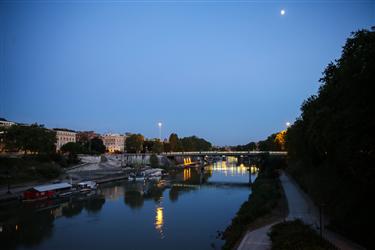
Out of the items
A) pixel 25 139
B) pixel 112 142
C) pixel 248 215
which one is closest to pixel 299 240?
pixel 248 215

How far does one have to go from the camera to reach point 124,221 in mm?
31578

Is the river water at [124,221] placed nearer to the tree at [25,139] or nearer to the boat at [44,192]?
the boat at [44,192]

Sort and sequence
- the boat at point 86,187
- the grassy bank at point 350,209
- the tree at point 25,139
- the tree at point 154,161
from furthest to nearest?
1. the tree at point 154,161
2. the tree at point 25,139
3. the boat at point 86,187
4. the grassy bank at point 350,209

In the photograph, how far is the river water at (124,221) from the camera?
24453 millimetres

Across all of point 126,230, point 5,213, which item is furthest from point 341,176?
point 5,213

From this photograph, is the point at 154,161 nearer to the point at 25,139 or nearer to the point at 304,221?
the point at 25,139

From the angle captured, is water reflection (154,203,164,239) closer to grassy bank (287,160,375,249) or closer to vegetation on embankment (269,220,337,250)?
vegetation on embankment (269,220,337,250)

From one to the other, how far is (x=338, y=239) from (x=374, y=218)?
237 centimetres

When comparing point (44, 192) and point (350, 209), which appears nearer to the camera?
point (350, 209)

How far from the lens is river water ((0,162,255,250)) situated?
80.2 ft

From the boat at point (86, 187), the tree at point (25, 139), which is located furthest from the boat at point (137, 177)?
the tree at point (25, 139)

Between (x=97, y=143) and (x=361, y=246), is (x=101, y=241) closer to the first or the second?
(x=361, y=246)

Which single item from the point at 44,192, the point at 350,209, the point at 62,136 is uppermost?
the point at 62,136

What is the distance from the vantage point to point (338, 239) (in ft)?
55.6
